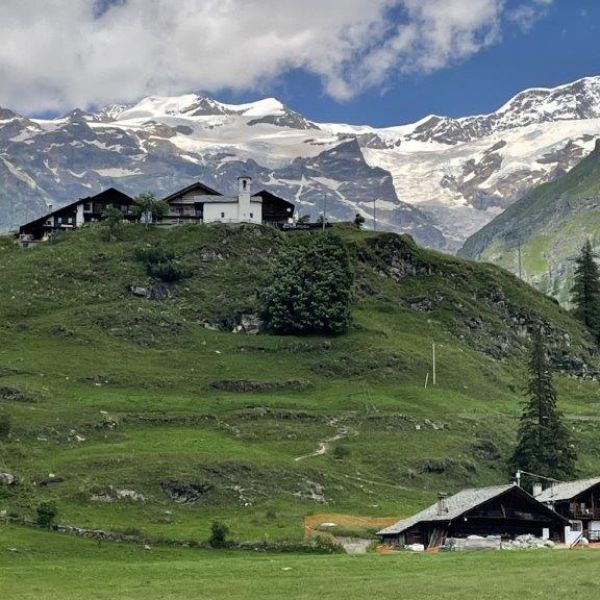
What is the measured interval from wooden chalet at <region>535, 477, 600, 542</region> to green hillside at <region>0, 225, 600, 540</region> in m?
14.0

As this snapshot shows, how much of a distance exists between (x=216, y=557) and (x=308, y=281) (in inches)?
3568

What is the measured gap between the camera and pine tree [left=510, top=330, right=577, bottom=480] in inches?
5089

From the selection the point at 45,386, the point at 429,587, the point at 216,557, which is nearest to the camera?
the point at 429,587

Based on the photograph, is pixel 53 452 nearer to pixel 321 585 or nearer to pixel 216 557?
pixel 216 557

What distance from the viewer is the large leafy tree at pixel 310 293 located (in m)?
173

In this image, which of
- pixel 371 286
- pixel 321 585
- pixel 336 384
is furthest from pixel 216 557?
pixel 371 286

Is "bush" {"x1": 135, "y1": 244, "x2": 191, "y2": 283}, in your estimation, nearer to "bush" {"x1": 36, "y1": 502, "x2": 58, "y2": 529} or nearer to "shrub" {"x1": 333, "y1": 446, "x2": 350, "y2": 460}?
"shrub" {"x1": 333, "y1": 446, "x2": 350, "y2": 460}

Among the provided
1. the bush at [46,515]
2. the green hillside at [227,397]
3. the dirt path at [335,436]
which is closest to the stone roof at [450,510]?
the green hillside at [227,397]

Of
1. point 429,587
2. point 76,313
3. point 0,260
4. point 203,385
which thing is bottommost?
point 429,587

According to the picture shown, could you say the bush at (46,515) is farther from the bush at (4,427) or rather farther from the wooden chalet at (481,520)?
the bush at (4,427)

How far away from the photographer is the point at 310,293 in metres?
174

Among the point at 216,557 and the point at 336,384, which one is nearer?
the point at 216,557

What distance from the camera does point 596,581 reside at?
216 feet

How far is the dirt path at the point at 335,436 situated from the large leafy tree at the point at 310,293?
33649 millimetres
